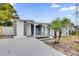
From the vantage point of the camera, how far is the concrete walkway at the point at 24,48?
4973 millimetres

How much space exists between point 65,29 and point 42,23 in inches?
22.3

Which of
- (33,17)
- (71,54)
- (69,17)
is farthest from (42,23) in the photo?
(71,54)

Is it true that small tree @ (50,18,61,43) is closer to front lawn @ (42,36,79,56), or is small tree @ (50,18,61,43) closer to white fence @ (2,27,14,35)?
front lawn @ (42,36,79,56)

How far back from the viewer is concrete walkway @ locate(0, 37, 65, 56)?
196 inches

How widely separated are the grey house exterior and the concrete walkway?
172mm

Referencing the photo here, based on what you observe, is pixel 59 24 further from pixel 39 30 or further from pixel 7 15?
pixel 7 15

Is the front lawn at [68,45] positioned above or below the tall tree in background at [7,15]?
below

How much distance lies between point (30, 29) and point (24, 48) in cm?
54

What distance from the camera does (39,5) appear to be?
5035mm

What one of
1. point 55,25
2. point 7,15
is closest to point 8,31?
point 7,15

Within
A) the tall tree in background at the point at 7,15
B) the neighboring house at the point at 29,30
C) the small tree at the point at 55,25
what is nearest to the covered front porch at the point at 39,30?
the neighboring house at the point at 29,30

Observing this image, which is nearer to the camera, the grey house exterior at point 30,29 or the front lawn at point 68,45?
the front lawn at point 68,45

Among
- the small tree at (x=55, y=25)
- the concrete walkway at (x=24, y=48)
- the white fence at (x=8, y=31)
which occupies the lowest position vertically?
the concrete walkway at (x=24, y=48)

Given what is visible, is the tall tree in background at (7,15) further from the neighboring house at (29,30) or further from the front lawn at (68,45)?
the front lawn at (68,45)
